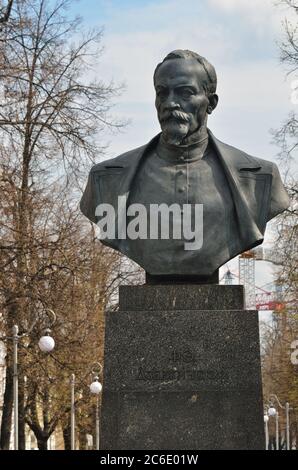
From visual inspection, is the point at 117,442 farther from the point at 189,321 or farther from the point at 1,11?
the point at 1,11

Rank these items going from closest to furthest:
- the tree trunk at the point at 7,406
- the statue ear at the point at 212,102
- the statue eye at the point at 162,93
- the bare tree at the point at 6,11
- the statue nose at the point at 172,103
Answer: the statue nose at the point at 172,103
the statue eye at the point at 162,93
the statue ear at the point at 212,102
the bare tree at the point at 6,11
the tree trunk at the point at 7,406

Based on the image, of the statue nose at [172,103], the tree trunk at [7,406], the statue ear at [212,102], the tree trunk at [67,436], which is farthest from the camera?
the tree trunk at [67,436]

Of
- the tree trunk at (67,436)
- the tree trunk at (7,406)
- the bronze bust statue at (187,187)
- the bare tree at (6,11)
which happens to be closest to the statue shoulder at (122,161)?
the bronze bust statue at (187,187)

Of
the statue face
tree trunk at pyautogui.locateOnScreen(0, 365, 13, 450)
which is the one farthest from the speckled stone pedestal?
tree trunk at pyautogui.locateOnScreen(0, 365, 13, 450)

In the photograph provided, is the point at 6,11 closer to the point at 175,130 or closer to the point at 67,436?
the point at 175,130

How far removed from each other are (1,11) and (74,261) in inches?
218

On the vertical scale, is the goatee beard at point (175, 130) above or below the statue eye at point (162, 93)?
below

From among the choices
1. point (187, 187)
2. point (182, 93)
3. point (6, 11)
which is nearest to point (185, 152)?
point (187, 187)

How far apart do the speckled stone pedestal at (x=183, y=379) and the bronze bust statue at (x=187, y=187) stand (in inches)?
18.9

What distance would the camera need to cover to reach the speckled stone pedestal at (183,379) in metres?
10.7

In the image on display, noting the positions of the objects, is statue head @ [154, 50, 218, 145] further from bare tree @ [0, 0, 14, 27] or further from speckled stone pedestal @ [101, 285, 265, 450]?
bare tree @ [0, 0, 14, 27]

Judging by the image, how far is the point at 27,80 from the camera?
2412 centimetres

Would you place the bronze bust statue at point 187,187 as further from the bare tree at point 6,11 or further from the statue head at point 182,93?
the bare tree at point 6,11
